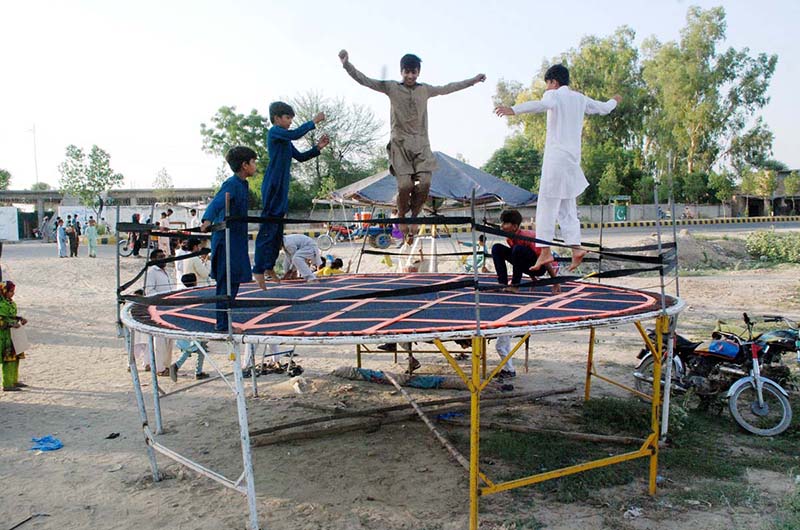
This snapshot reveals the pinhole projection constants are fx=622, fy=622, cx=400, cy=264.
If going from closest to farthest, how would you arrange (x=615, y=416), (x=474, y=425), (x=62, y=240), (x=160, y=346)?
(x=474, y=425)
(x=615, y=416)
(x=160, y=346)
(x=62, y=240)

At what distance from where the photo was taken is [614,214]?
41.6 meters

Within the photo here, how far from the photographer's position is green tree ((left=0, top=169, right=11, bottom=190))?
57938mm

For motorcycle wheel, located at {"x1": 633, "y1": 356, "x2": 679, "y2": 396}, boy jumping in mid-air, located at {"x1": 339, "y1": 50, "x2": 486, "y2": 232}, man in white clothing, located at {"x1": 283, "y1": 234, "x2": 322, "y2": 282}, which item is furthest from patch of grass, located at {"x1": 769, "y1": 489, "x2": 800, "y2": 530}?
man in white clothing, located at {"x1": 283, "y1": 234, "x2": 322, "y2": 282}

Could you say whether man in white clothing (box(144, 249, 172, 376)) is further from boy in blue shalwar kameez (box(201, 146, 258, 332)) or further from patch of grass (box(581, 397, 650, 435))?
patch of grass (box(581, 397, 650, 435))

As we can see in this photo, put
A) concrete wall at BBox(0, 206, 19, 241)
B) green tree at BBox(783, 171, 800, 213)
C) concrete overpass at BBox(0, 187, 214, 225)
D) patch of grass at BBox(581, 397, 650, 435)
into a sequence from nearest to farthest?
1. patch of grass at BBox(581, 397, 650, 435)
2. concrete wall at BBox(0, 206, 19, 241)
3. concrete overpass at BBox(0, 187, 214, 225)
4. green tree at BBox(783, 171, 800, 213)

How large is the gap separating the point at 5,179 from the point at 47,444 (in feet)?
209

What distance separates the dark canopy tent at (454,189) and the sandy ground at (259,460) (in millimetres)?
3779

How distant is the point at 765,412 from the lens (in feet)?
19.0

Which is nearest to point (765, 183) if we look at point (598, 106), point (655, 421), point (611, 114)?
point (611, 114)

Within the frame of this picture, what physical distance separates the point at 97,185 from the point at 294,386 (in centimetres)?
3600

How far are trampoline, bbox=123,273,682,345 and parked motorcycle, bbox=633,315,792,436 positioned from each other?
3.36ft

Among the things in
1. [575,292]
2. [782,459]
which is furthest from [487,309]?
[782,459]

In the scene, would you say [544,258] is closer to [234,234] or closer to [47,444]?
[234,234]

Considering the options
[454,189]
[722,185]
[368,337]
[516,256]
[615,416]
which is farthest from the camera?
[722,185]
